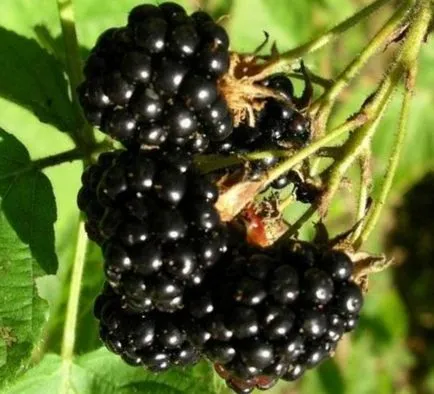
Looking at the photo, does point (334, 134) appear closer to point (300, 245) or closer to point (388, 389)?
point (300, 245)

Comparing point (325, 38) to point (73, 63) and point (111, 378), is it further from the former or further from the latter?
point (111, 378)

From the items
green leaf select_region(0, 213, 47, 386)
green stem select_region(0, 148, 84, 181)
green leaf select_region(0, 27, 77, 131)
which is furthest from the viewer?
green leaf select_region(0, 27, 77, 131)

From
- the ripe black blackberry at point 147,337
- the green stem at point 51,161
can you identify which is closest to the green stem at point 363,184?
the ripe black blackberry at point 147,337

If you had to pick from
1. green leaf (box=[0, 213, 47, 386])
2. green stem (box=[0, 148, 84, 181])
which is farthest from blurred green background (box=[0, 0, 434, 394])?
green leaf (box=[0, 213, 47, 386])

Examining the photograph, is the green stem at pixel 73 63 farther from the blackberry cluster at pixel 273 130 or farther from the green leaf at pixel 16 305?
the blackberry cluster at pixel 273 130

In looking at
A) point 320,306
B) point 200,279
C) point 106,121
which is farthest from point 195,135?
point 320,306

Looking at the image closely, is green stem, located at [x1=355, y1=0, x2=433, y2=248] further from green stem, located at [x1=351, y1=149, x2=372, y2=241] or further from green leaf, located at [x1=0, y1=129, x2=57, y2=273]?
green leaf, located at [x1=0, y1=129, x2=57, y2=273]
